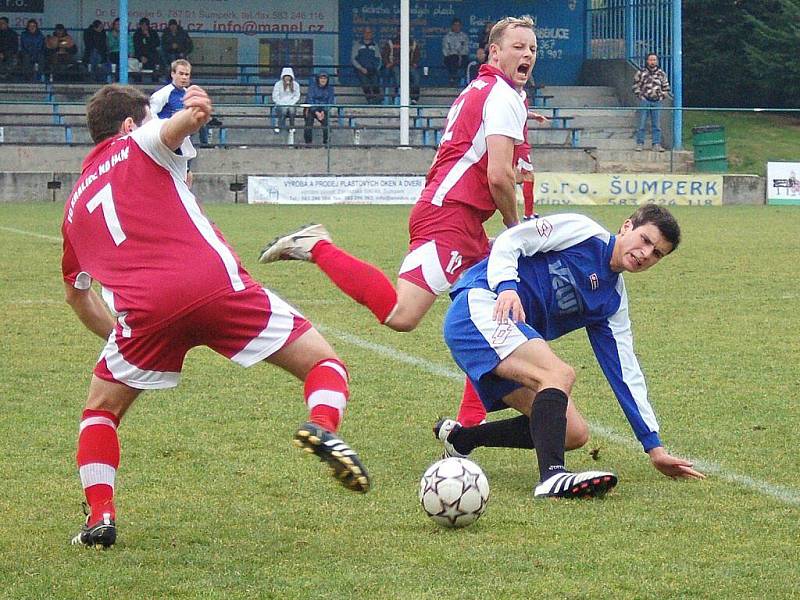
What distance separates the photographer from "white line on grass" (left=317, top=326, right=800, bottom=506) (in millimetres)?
4832

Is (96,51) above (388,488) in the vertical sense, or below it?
above

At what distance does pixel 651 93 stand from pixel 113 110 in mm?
24295

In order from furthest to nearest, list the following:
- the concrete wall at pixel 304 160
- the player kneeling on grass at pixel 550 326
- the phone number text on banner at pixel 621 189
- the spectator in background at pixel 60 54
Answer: the spectator in background at pixel 60 54 → the concrete wall at pixel 304 160 → the phone number text on banner at pixel 621 189 → the player kneeling on grass at pixel 550 326

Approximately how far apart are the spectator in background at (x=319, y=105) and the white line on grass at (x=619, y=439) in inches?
674

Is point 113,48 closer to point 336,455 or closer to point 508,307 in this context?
point 508,307

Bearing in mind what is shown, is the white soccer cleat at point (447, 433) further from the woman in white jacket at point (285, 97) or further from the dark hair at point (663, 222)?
the woman in white jacket at point (285, 97)

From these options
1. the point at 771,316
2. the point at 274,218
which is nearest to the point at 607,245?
the point at 771,316

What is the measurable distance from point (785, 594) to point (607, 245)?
5.88 feet

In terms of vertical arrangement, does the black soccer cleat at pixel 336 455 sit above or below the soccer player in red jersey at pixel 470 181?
below

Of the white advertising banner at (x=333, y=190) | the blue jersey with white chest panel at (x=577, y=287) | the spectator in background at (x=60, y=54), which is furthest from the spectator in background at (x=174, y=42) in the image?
the blue jersey with white chest panel at (x=577, y=287)

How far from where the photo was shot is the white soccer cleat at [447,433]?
17.5 feet

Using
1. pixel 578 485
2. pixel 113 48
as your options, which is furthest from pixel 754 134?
pixel 578 485

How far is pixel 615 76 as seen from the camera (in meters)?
32.4

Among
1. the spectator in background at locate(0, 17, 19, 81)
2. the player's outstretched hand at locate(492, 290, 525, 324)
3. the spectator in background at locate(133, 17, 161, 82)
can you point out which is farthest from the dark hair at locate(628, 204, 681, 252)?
the spectator in background at locate(0, 17, 19, 81)
